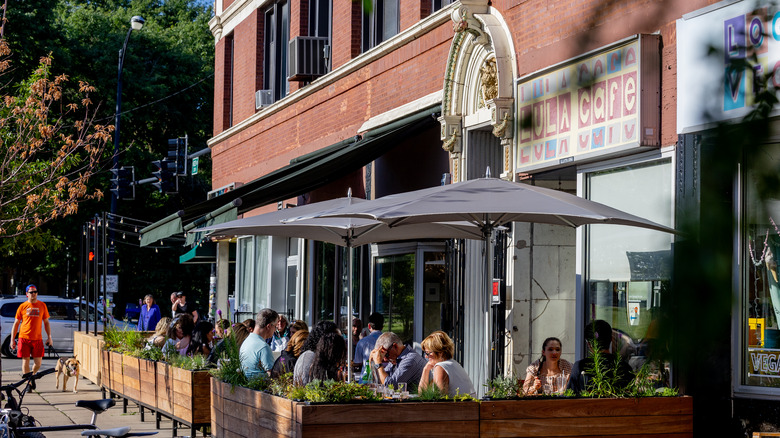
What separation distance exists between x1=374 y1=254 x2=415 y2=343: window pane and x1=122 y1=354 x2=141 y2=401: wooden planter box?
4.00 metres

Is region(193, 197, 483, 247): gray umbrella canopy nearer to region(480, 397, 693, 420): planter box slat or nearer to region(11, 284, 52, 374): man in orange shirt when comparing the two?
region(480, 397, 693, 420): planter box slat

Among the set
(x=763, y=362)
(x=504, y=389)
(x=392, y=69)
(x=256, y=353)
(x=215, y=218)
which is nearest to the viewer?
(x=504, y=389)

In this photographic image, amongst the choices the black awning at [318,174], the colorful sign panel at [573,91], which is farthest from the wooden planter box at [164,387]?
the colorful sign panel at [573,91]

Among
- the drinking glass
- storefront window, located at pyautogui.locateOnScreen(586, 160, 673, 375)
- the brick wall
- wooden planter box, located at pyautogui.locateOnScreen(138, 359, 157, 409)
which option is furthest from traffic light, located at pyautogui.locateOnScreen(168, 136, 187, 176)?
the drinking glass

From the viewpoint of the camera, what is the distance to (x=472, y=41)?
475 inches

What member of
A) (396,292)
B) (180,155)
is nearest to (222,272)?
(180,155)

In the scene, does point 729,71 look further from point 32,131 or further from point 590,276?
point 32,131

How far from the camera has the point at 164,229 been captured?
44.7ft

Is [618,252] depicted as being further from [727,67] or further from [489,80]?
[727,67]

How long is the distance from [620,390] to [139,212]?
118 feet

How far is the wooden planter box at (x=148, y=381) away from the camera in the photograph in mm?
11492

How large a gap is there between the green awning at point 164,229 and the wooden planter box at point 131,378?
1.59 meters

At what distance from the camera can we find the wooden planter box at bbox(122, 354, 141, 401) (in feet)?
40.3

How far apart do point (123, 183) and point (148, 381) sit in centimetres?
1492
